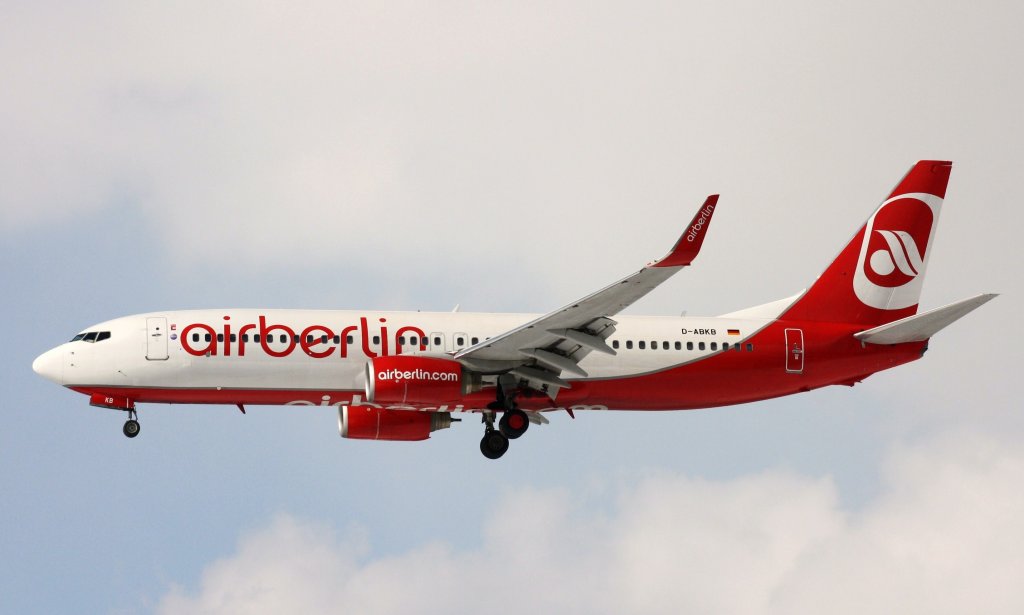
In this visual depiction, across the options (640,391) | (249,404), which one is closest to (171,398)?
(249,404)

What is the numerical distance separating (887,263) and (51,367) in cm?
2526

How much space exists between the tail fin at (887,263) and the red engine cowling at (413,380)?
36.4 ft

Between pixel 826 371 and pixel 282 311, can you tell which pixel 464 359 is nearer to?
pixel 282 311

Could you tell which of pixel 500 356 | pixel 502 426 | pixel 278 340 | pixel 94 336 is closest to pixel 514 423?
pixel 502 426

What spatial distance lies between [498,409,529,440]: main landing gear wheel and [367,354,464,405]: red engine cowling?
2095 millimetres

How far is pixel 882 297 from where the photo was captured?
160ft

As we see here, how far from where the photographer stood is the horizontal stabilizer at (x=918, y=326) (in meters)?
44.4

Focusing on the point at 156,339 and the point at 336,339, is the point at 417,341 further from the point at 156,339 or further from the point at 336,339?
the point at 156,339

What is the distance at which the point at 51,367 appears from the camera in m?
43.5

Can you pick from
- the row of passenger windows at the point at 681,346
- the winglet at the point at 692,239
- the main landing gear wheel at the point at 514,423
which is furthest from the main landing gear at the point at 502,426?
the winglet at the point at 692,239

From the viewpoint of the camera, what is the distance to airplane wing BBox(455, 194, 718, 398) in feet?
125

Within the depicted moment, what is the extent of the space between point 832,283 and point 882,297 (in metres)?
1.62

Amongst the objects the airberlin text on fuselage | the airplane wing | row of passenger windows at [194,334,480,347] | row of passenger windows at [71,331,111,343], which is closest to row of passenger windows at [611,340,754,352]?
the airplane wing

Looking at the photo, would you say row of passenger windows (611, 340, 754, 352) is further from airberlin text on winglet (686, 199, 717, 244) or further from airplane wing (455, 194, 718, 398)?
airberlin text on winglet (686, 199, 717, 244)
